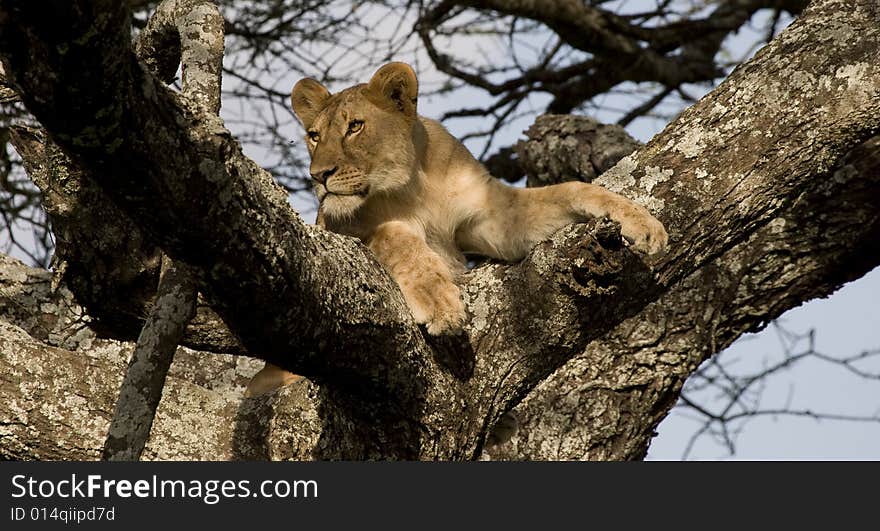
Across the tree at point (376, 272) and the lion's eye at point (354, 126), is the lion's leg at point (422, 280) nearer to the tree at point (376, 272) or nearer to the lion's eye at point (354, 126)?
the tree at point (376, 272)

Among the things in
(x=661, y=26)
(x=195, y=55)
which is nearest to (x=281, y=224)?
(x=195, y=55)

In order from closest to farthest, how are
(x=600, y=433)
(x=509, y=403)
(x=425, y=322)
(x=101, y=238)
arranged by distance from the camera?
1. (x=425, y=322)
2. (x=509, y=403)
3. (x=101, y=238)
4. (x=600, y=433)

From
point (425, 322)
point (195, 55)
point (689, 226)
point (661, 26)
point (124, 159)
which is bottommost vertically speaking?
point (124, 159)

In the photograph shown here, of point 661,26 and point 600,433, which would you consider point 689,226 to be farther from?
point 661,26

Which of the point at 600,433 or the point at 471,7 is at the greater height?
the point at 471,7

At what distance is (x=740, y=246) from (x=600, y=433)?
845 mm

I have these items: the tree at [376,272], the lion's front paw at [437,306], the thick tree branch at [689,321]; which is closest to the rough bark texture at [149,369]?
the tree at [376,272]

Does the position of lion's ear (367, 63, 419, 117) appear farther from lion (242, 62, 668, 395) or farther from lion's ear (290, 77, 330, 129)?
lion's ear (290, 77, 330, 129)

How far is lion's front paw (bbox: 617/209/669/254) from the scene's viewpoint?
2930 millimetres

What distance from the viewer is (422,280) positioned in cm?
301

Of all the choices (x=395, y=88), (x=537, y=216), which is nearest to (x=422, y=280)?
(x=537, y=216)

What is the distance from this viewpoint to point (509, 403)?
311 cm

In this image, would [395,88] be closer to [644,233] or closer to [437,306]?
[437,306]

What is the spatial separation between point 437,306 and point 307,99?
133cm
